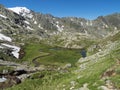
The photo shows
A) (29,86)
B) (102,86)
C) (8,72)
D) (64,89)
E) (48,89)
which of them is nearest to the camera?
(102,86)

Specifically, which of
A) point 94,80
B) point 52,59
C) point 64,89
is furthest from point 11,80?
point 52,59

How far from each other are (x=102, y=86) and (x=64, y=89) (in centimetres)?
870

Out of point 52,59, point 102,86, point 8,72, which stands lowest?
point 102,86

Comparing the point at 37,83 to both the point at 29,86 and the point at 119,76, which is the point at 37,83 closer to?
the point at 29,86

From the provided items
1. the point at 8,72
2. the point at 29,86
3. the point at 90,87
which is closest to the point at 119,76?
the point at 90,87

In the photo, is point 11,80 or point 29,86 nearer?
point 29,86

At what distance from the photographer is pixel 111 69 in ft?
123

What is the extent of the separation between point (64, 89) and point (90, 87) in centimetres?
674

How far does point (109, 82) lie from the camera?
33781 mm

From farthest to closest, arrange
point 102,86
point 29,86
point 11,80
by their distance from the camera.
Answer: point 11,80 < point 29,86 < point 102,86

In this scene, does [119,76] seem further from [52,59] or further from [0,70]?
[52,59]

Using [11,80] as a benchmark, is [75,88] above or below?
below

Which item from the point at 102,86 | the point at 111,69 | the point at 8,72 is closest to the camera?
the point at 102,86

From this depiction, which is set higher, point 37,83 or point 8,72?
point 8,72
